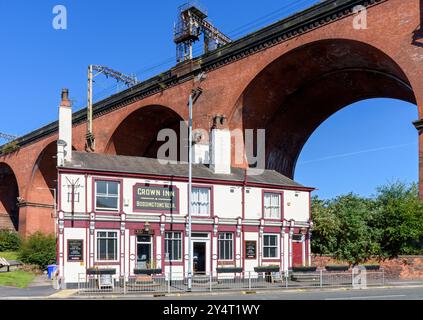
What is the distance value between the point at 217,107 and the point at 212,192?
1338 centimetres

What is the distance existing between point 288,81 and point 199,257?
17.5 metres

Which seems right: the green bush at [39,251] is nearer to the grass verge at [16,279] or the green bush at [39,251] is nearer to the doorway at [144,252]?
the grass verge at [16,279]

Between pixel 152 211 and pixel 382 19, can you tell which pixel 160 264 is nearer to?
pixel 152 211

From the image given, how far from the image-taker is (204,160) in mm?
33188

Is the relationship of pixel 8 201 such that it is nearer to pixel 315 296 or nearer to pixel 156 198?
pixel 156 198

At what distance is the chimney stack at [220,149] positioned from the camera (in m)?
31.2

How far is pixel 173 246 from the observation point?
26578mm

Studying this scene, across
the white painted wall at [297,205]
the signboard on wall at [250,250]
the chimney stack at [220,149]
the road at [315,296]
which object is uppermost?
the chimney stack at [220,149]

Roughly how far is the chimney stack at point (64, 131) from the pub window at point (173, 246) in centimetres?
664

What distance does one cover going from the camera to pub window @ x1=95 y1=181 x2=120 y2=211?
25.1 meters

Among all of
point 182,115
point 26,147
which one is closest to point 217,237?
point 182,115

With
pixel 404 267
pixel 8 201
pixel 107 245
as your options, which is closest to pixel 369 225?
pixel 404 267

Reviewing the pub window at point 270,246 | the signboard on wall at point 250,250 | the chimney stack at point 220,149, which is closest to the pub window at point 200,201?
the chimney stack at point 220,149

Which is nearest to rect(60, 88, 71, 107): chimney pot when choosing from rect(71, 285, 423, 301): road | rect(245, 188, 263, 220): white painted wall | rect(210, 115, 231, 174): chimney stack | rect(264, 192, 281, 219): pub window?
rect(210, 115, 231, 174): chimney stack
